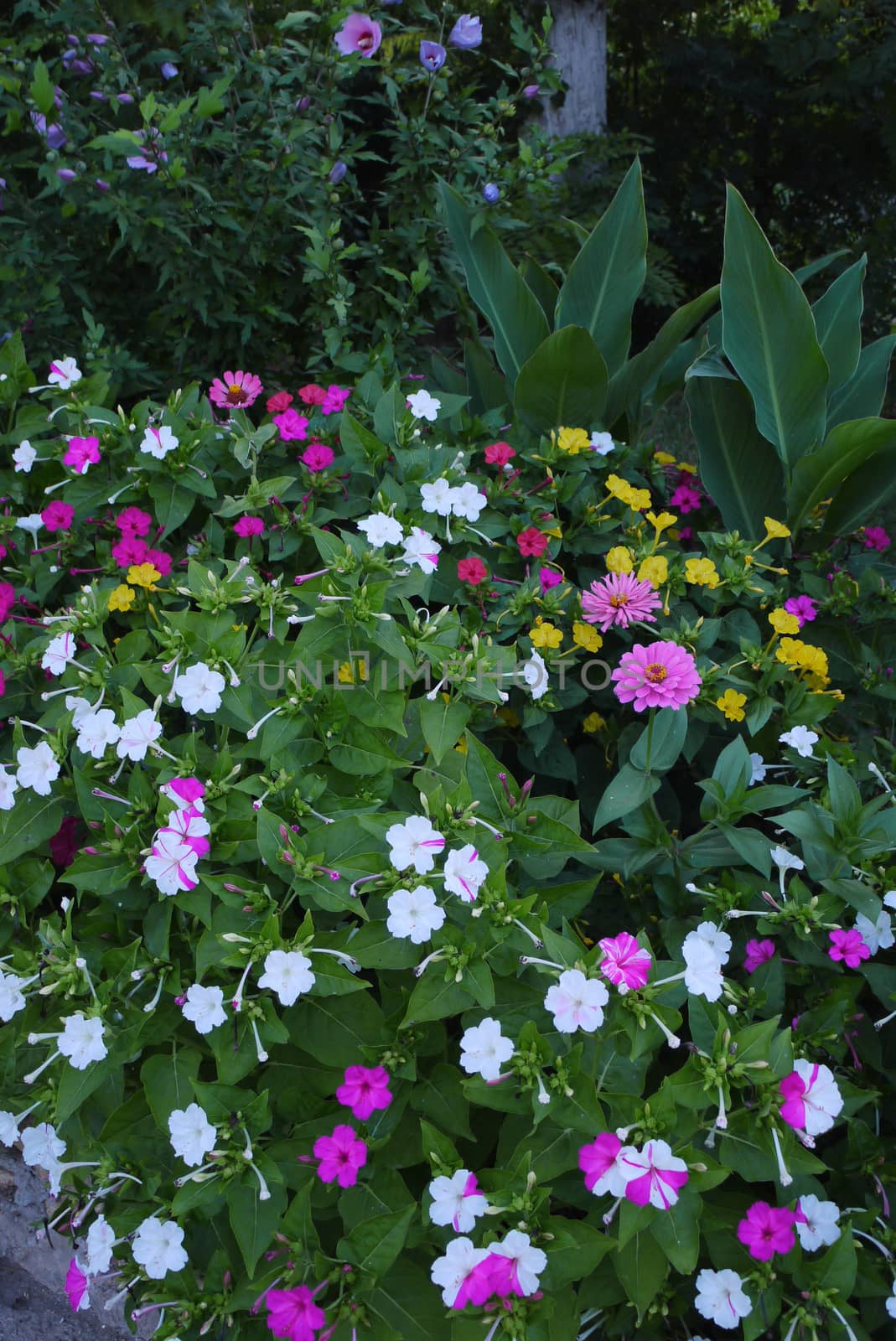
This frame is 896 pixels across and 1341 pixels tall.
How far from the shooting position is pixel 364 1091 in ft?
4.01

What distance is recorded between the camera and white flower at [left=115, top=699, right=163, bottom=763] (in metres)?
1.32

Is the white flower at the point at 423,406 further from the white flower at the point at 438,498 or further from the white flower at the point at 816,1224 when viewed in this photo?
the white flower at the point at 816,1224

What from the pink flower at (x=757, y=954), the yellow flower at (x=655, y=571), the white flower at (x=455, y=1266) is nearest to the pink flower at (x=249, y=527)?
the yellow flower at (x=655, y=571)

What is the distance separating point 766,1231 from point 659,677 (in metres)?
0.73

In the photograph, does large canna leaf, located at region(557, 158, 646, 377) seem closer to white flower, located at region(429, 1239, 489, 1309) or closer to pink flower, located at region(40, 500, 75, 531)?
pink flower, located at region(40, 500, 75, 531)

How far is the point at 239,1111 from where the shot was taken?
1.22 m

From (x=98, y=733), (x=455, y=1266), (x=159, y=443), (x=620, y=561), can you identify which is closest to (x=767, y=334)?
(x=620, y=561)

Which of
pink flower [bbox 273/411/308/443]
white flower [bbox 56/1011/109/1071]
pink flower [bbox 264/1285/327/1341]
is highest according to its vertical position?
pink flower [bbox 273/411/308/443]

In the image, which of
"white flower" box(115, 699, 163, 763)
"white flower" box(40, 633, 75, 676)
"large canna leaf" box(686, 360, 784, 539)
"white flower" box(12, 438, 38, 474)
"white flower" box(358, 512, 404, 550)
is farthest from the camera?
"large canna leaf" box(686, 360, 784, 539)

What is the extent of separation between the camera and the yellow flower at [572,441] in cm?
198

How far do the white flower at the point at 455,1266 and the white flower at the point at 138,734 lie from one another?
2.33 feet

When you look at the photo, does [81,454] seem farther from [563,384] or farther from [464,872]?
[464,872]

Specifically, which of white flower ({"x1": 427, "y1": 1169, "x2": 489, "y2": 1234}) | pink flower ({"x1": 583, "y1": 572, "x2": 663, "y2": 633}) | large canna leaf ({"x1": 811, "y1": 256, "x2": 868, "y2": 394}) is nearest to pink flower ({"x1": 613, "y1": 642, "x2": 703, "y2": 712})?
pink flower ({"x1": 583, "y1": 572, "x2": 663, "y2": 633})

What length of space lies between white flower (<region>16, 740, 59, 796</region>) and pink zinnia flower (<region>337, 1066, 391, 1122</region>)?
58 cm
